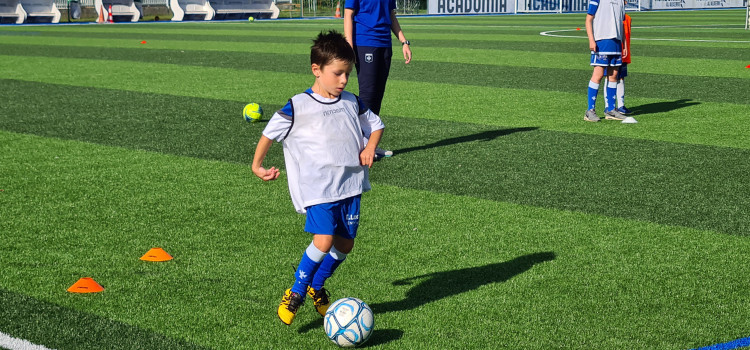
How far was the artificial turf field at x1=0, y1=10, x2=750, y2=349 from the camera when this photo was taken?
420 cm

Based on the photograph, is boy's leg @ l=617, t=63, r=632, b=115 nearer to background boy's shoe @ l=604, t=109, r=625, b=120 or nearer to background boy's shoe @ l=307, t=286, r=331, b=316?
background boy's shoe @ l=604, t=109, r=625, b=120

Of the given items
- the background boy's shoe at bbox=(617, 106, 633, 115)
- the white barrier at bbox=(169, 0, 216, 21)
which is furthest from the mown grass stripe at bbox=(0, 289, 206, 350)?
the white barrier at bbox=(169, 0, 216, 21)

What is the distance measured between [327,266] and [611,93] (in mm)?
7223

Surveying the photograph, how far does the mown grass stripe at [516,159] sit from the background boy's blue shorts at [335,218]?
2.65 metres

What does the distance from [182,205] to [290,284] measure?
6.55ft

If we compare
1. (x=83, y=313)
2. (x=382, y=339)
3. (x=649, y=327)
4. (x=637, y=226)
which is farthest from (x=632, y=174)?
(x=83, y=313)

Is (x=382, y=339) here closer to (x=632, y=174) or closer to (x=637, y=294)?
(x=637, y=294)

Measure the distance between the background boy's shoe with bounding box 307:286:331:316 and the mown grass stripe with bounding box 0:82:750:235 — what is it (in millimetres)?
2610

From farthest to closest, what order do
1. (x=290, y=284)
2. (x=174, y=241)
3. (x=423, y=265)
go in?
1. (x=174, y=241)
2. (x=423, y=265)
3. (x=290, y=284)

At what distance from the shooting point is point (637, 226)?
5.86m

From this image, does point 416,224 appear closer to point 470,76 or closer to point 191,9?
point 470,76

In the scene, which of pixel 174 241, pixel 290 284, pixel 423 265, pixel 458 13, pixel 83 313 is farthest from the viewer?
pixel 458 13

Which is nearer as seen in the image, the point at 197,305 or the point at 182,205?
the point at 197,305

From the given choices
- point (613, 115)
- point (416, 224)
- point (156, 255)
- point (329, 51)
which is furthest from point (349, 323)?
point (613, 115)
